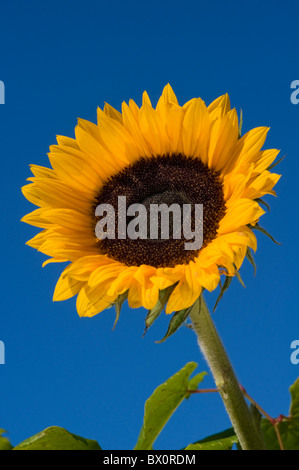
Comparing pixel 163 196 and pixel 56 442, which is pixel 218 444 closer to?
pixel 56 442

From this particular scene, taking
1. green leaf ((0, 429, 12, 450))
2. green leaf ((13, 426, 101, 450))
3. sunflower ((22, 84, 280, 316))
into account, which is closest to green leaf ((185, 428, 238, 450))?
green leaf ((13, 426, 101, 450))

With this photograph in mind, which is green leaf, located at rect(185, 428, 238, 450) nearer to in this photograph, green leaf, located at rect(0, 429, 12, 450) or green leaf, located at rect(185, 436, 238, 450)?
green leaf, located at rect(185, 436, 238, 450)

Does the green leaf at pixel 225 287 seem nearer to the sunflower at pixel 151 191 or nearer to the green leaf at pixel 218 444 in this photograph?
the sunflower at pixel 151 191

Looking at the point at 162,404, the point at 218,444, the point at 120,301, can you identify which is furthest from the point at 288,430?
the point at 120,301

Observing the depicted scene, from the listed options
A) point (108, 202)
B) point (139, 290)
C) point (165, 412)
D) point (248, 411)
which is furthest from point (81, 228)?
point (248, 411)

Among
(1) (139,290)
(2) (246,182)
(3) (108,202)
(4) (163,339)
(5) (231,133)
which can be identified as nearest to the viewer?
(4) (163,339)
